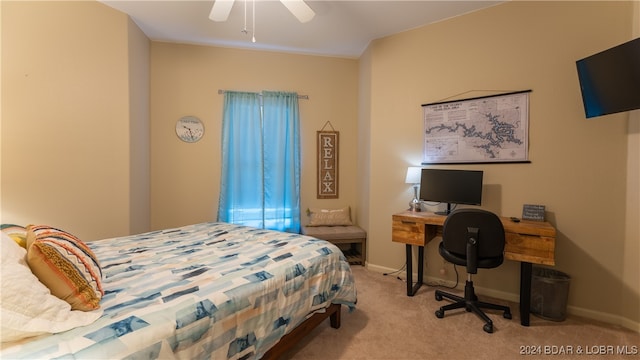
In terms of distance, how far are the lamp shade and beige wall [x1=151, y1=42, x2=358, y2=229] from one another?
3.98ft

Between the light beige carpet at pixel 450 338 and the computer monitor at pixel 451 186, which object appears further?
the computer monitor at pixel 451 186

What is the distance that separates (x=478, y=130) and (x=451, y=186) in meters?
0.63

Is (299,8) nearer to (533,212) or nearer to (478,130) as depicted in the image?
(478,130)

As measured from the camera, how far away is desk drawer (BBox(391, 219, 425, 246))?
253cm

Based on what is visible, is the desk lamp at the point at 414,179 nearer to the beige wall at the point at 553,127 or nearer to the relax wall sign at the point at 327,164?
the beige wall at the point at 553,127

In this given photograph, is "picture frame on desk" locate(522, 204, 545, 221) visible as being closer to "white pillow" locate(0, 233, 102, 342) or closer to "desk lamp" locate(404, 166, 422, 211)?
"desk lamp" locate(404, 166, 422, 211)

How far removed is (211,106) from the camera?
3.63 meters

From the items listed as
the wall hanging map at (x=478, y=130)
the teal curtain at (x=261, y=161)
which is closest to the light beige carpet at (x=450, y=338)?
the wall hanging map at (x=478, y=130)

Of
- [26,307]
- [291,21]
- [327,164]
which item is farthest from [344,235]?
[26,307]

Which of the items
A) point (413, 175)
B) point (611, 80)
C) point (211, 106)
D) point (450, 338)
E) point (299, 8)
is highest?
point (299, 8)

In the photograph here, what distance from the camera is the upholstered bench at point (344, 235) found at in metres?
3.38

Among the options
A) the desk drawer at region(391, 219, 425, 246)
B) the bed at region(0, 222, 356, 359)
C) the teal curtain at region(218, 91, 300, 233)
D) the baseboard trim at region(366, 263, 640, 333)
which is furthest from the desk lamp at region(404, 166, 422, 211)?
the teal curtain at region(218, 91, 300, 233)

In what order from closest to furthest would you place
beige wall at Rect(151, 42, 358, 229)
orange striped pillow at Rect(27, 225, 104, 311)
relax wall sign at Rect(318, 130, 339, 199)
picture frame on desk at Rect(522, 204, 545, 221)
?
1. orange striped pillow at Rect(27, 225, 104, 311)
2. picture frame on desk at Rect(522, 204, 545, 221)
3. beige wall at Rect(151, 42, 358, 229)
4. relax wall sign at Rect(318, 130, 339, 199)

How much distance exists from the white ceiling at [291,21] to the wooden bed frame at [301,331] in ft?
8.99
